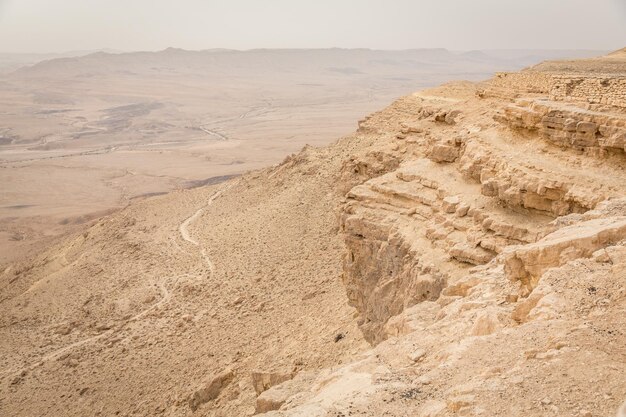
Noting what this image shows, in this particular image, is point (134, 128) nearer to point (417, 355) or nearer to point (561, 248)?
point (417, 355)

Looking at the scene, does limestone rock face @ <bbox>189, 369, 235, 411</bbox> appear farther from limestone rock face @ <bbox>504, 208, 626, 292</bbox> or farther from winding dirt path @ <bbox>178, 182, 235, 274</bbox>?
limestone rock face @ <bbox>504, 208, 626, 292</bbox>

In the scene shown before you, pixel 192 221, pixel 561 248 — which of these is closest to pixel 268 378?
pixel 561 248

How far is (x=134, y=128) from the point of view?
85250 mm

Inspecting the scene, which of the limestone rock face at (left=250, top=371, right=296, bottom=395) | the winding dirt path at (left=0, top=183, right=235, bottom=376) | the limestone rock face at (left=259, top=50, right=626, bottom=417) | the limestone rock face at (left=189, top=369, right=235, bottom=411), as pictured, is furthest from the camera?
the winding dirt path at (left=0, top=183, right=235, bottom=376)

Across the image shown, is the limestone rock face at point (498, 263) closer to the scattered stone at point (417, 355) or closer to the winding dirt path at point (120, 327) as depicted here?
the scattered stone at point (417, 355)

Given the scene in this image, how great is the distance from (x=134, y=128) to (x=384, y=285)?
80.4m

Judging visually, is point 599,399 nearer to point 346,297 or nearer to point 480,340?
point 480,340

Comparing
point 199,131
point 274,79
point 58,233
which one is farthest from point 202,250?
point 274,79

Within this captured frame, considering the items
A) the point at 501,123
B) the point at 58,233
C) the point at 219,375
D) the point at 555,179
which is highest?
the point at 501,123

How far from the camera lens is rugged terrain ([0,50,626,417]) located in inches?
229

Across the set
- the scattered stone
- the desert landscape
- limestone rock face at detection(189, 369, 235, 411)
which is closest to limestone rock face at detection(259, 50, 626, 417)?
the scattered stone

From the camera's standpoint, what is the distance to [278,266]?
17656 millimetres

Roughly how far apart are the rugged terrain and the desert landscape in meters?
16.1

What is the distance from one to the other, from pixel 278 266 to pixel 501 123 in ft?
27.3
